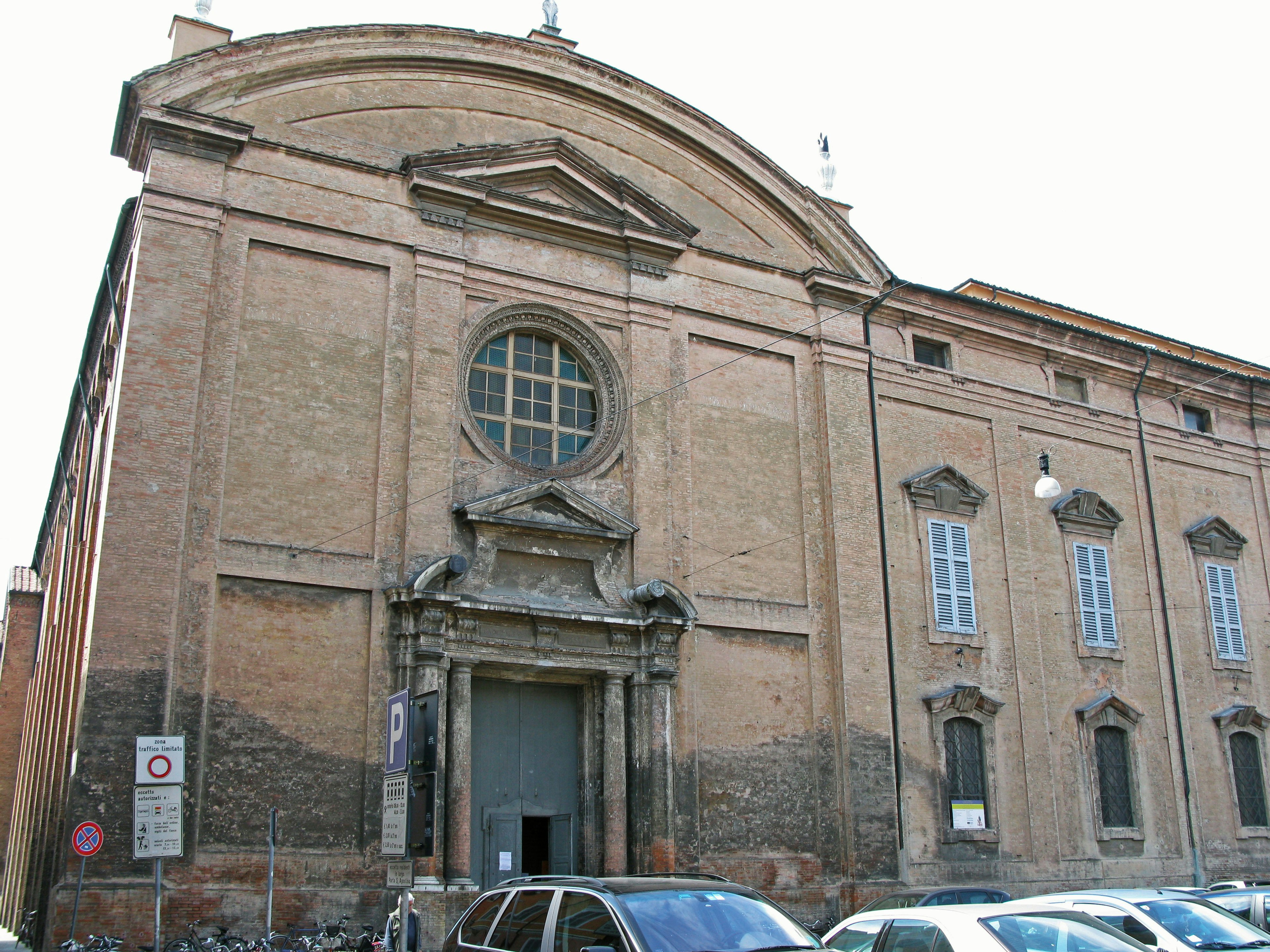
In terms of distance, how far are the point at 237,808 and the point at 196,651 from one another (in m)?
1.98

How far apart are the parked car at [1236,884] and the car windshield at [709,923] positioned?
546 inches

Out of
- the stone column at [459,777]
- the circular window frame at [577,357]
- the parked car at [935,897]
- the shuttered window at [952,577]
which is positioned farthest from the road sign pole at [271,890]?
the shuttered window at [952,577]

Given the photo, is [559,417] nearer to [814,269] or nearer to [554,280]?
[554,280]

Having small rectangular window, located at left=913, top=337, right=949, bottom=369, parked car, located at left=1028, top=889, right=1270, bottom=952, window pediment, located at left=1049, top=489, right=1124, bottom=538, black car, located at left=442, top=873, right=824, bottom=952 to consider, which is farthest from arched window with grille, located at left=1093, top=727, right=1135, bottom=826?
black car, located at left=442, top=873, right=824, bottom=952

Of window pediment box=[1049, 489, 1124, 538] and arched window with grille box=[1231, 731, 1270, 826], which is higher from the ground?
window pediment box=[1049, 489, 1124, 538]

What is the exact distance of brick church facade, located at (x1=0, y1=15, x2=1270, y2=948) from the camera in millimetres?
15289

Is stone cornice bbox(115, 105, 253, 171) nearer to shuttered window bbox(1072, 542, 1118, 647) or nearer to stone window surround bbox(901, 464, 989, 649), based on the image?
stone window surround bbox(901, 464, 989, 649)

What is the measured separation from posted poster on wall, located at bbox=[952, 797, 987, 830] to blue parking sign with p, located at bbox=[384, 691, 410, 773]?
11575 millimetres

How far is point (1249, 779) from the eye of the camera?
24.2m

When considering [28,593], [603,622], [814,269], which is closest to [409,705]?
[603,622]

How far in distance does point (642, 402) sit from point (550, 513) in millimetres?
2597

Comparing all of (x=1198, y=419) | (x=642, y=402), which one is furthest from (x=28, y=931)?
(x=1198, y=419)

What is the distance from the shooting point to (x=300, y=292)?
1712 centimetres

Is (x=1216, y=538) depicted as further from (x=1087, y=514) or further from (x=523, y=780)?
(x=523, y=780)
